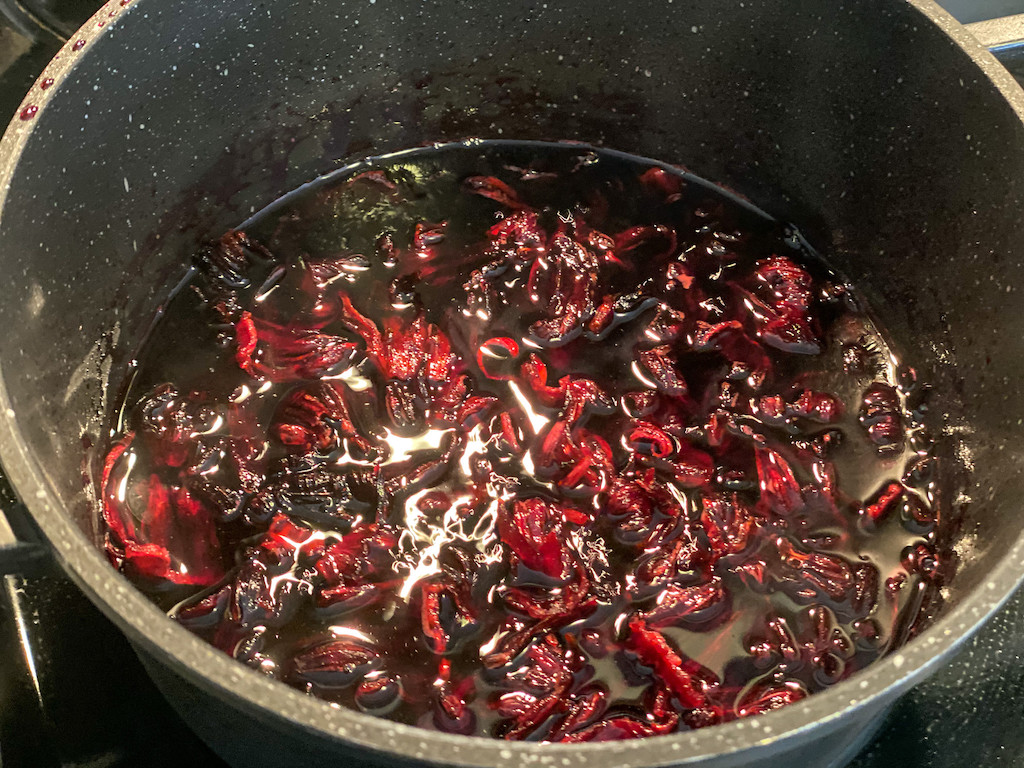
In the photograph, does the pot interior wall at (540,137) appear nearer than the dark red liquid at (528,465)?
No

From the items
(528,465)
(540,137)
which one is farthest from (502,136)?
(528,465)

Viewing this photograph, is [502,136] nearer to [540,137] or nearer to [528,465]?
[540,137]

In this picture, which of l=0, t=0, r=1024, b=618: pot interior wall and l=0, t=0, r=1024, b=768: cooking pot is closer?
l=0, t=0, r=1024, b=768: cooking pot
